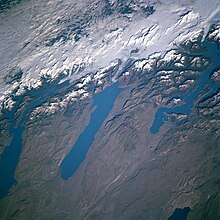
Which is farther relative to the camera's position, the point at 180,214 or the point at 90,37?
the point at 90,37

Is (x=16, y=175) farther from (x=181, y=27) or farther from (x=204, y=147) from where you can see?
(x=181, y=27)

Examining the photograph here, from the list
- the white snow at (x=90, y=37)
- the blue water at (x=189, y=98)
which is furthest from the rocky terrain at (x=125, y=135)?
the white snow at (x=90, y=37)

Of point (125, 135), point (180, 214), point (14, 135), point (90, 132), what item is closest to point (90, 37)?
point (90, 132)

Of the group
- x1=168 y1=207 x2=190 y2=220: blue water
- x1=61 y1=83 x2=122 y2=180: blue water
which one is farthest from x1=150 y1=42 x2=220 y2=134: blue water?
x1=168 y1=207 x2=190 y2=220: blue water

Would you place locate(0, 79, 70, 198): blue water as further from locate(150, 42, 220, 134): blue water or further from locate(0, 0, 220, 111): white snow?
locate(150, 42, 220, 134): blue water

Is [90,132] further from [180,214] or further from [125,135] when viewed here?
[180,214]

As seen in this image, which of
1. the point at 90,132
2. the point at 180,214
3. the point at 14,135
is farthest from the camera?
the point at 14,135
